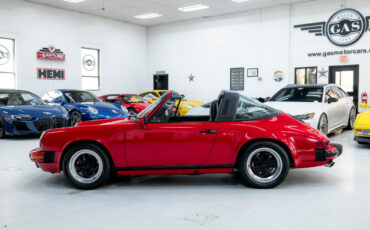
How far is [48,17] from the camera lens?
49.0ft

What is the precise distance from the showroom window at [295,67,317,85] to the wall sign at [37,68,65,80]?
10.3 metres

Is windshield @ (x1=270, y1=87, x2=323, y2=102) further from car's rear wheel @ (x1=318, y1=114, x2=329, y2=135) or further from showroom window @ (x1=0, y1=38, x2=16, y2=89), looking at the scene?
showroom window @ (x1=0, y1=38, x2=16, y2=89)

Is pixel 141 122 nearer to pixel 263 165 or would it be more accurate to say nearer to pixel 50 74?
pixel 263 165

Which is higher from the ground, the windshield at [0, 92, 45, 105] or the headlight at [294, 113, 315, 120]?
the windshield at [0, 92, 45, 105]

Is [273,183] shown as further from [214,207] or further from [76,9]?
[76,9]

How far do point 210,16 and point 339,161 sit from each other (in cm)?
1334

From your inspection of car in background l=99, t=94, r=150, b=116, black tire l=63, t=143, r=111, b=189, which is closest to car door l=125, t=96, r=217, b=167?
black tire l=63, t=143, r=111, b=189

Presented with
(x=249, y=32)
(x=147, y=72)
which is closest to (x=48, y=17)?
(x=147, y=72)

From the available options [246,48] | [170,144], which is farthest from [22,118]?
[246,48]

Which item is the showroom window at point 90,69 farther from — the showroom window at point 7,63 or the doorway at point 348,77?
the doorway at point 348,77

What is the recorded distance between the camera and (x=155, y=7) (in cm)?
1552

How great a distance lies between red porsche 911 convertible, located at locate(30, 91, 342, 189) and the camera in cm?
374

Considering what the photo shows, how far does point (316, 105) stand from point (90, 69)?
12247 millimetres

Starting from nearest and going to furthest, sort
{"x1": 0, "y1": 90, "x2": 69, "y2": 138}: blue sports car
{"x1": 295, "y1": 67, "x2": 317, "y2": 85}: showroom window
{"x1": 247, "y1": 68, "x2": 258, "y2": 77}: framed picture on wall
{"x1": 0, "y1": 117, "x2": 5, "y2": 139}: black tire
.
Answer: {"x1": 0, "y1": 90, "x2": 69, "y2": 138}: blue sports car < {"x1": 0, "y1": 117, "x2": 5, "y2": 139}: black tire < {"x1": 295, "y1": 67, "x2": 317, "y2": 85}: showroom window < {"x1": 247, "y1": 68, "x2": 258, "y2": 77}: framed picture on wall
